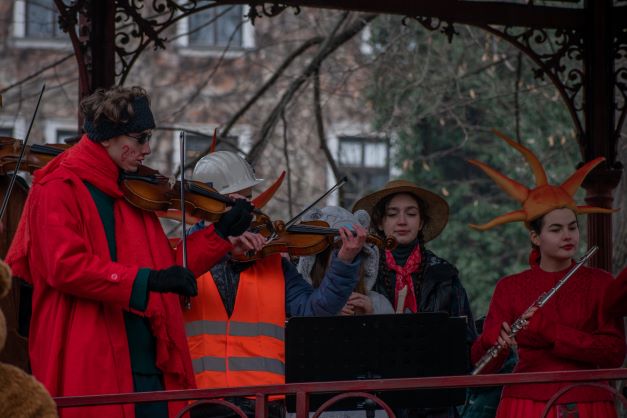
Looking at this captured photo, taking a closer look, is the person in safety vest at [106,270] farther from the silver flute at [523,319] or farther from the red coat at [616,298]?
the red coat at [616,298]

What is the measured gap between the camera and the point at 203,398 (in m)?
5.58

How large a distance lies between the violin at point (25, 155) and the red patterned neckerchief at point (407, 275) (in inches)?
71.5

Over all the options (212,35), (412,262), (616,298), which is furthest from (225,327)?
(212,35)

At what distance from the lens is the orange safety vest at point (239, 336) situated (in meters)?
A: 6.64

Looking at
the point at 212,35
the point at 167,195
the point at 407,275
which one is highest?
the point at 212,35

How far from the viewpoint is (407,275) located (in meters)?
7.62

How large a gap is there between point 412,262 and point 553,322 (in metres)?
0.96

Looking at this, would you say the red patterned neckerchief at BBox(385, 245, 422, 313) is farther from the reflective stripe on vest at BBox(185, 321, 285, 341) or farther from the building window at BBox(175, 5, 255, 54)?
the building window at BBox(175, 5, 255, 54)

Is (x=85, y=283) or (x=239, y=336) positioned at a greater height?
(x=85, y=283)

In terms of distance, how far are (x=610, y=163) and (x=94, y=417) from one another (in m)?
4.47

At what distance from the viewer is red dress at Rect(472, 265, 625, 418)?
6.82 meters

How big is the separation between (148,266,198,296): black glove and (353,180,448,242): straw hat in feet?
7.90

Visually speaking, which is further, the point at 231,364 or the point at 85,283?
the point at 231,364

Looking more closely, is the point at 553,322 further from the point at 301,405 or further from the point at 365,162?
the point at 365,162
